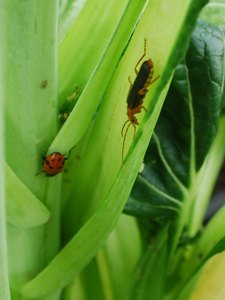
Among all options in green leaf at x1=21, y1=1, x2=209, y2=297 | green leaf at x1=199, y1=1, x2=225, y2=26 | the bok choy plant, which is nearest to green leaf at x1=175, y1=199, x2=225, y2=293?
the bok choy plant

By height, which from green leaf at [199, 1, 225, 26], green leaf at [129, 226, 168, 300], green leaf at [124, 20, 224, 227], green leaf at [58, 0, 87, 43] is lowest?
green leaf at [129, 226, 168, 300]

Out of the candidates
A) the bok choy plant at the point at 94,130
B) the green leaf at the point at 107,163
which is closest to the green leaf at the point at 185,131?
the bok choy plant at the point at 94,130

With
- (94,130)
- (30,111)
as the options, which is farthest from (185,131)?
(30,111)

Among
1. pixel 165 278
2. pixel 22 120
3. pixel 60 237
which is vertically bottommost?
pixel 165 278

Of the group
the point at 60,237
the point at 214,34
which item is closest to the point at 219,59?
the point at 214,34

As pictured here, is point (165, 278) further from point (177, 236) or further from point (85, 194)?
point (85, 194)

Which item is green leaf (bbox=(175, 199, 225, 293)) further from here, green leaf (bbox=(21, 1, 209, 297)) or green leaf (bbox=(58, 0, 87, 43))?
green leaf (bbox=(58, 0, 87, 43))

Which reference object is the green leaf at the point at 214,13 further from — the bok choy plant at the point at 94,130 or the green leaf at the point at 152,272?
the green leaf at the point at 152,272
